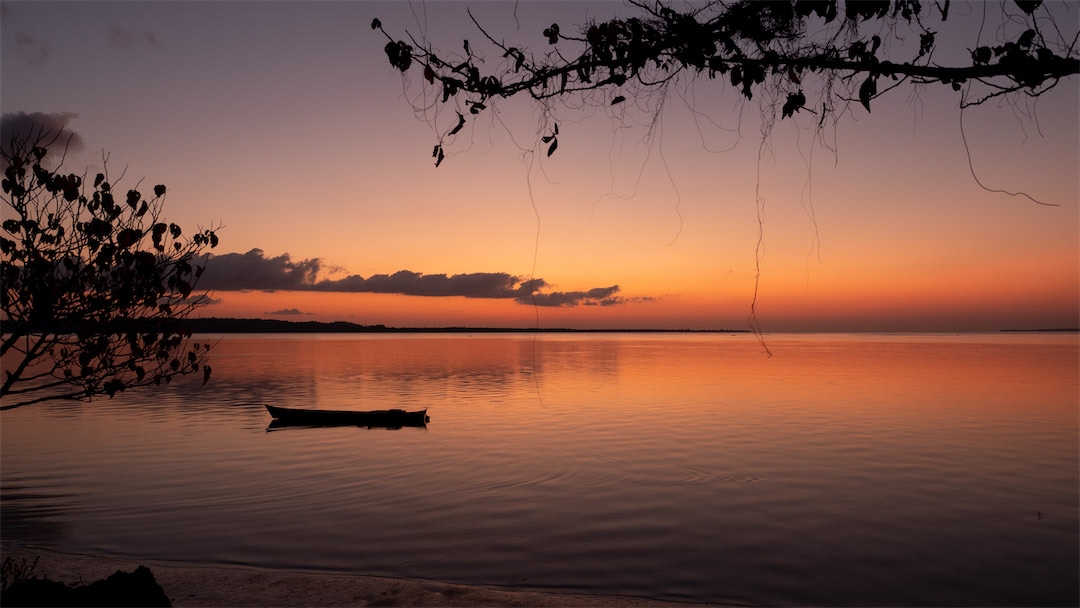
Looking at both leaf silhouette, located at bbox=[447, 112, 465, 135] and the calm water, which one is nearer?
leaf silhouette, located at bbox=[447, 112, 465, 135]

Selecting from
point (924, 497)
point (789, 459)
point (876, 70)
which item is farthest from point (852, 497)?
point (876, 70)

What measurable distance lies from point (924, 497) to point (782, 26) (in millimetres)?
21407

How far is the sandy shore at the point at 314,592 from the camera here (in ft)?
37.7

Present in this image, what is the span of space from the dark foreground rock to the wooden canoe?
28.3 m

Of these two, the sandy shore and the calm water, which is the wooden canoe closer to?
the calm water

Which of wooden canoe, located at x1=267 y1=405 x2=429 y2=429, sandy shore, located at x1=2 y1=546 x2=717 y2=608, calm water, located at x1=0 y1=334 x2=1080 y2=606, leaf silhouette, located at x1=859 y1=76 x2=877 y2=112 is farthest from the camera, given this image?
wooden canoe, located at x1=267 y1=405 x2=429 y2=429

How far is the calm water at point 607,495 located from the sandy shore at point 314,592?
1732 millimetres

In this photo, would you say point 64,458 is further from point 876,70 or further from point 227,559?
point 876,70

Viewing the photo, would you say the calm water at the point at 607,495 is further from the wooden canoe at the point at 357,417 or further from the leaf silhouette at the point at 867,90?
the leaf silhouette at the point at 867,90

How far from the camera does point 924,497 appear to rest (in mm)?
21297

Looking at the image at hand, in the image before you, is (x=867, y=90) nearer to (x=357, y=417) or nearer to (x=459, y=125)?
(x=459, y=125)

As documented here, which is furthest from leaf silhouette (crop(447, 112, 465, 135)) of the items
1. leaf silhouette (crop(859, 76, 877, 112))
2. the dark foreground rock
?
the dark foreground rock

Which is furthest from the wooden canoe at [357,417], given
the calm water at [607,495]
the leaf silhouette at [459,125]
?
the leaf silhouette at [459,125]

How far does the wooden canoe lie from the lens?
36062mm
